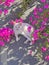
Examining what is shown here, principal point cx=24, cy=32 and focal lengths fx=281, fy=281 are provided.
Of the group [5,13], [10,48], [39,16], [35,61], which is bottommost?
[35,61]

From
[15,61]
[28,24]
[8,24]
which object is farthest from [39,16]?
[15,61]

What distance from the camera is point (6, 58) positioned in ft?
11.7

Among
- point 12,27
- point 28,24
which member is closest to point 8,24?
point 12,27

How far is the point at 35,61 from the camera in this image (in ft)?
11.4

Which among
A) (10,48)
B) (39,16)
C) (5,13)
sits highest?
(5,13)

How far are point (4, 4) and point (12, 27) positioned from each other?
37cm

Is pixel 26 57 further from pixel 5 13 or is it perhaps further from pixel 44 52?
pixel 5 13

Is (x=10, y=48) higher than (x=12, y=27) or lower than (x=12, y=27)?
lower

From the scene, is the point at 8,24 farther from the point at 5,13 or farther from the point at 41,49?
the point at 41,49

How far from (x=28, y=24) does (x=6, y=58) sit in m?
0.51

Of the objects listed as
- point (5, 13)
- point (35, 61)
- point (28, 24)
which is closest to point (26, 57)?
point (35, 61)

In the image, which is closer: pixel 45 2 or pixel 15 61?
pixel 15 61

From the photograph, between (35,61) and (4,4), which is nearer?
(35,61)

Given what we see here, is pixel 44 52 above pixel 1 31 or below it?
below
